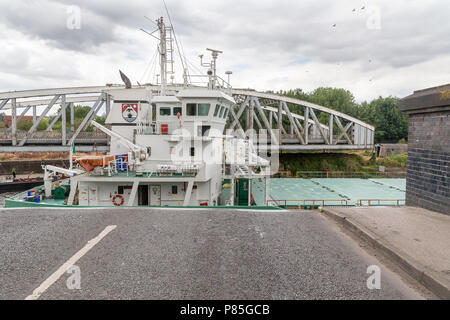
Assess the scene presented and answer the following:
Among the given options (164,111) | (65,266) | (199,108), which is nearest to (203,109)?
(199,108)

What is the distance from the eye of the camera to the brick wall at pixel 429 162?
7465 millimetres

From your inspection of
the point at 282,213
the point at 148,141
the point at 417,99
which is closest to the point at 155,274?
the point at 282,213

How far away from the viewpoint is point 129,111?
2480 centimetres

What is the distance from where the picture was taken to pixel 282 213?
28.7ft

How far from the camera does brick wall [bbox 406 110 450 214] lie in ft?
24.5

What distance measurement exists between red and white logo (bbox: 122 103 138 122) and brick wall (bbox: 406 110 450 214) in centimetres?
2084

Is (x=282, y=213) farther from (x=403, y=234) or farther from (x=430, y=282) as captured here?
(x=430, y=282)

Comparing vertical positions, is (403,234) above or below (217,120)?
below

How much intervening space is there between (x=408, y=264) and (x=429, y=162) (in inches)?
173

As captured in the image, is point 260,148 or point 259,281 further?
point 260,148

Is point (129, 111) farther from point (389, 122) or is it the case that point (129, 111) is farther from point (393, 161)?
point (389, 122)

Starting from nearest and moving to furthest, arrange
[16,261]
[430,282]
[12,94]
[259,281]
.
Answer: [430,282], [259,281], [16,261], [12,94]
